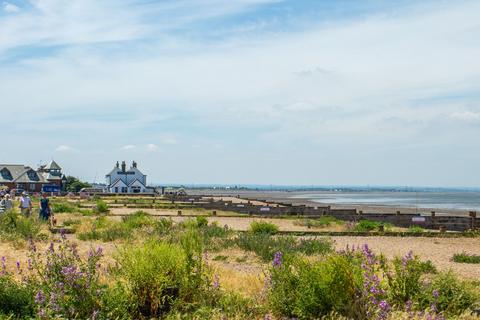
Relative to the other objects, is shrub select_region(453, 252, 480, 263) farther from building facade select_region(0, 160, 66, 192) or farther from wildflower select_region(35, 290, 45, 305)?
building facade select_region(0, 160, 66, 192)

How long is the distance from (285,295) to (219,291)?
3.64 feet

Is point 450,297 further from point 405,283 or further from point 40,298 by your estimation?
point 40,298

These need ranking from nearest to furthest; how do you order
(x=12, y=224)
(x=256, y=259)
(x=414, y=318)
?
(x=414, y=318) < (x=256, y=259) < (x=12, y=224)

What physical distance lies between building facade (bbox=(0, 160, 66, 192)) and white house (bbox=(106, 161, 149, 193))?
33.6 ft

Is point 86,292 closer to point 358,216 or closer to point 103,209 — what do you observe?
point 358,216

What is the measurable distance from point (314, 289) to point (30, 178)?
100 metres

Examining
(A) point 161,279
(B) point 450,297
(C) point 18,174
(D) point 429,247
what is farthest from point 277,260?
(C) point 18,174

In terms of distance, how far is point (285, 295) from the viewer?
8.32 m

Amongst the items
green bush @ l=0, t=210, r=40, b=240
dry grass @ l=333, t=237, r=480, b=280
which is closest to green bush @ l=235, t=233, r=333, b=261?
dry grass @ l=333, t=237, r=480, b=280

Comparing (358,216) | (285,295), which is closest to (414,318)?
(285,295)

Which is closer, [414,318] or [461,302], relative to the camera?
[414,318]

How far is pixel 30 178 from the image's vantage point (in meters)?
101

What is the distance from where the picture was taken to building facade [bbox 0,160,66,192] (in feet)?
322

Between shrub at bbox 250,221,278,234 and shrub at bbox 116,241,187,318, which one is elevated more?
shrub at bbox 116,241,187,318
